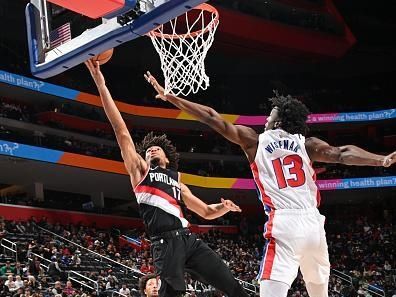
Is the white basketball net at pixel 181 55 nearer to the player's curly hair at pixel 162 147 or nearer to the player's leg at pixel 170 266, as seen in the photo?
the player's curly hair at pixel 162 147

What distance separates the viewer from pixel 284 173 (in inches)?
186

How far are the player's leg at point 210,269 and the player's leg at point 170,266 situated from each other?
10cm

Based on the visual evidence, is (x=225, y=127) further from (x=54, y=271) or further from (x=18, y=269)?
(x=54, y=271)

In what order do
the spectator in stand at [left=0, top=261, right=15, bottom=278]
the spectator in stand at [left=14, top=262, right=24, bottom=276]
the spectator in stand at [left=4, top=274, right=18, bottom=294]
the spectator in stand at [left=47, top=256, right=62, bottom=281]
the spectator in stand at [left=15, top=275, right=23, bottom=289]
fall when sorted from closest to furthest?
the spectator in stand at [left=4, top=274, right=18, bottom=294] < the spectator in stand at [left=15, top=275, right=23, bottom=289] < the spectator in stand at [left=0, top=261, right=15, bottom=278] < the spectator in stand at [left=14, top=262, right=24, bottom=276] < the spectator in stand at [left=47, top=256, right=62, bottom=281]

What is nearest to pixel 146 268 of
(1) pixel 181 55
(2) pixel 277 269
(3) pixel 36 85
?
(3) pixel 36 85

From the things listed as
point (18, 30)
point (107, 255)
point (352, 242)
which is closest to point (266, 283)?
point (107, 255)

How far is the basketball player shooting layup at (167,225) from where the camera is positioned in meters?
5.28

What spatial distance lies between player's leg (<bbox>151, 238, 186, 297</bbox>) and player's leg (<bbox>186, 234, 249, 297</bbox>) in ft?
0.32

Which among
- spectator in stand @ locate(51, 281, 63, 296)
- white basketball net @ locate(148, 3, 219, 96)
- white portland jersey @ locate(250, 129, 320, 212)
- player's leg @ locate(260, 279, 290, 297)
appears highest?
white basketball net @ locate(148, 3, 219, 96)

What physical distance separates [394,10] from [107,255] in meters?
22.6

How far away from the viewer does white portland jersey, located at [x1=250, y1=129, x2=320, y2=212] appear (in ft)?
15.4

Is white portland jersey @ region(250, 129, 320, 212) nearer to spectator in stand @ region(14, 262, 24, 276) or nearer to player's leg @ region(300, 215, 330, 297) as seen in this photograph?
player's leg @ region(300, 215, 330, 297)

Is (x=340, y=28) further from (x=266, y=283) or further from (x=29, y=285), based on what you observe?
(x=266, y=283)

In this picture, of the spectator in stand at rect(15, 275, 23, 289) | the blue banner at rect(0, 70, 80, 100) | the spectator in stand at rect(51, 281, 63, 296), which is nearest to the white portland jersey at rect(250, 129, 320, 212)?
the spectator in stand at rect(15, 275, 23, 289)
